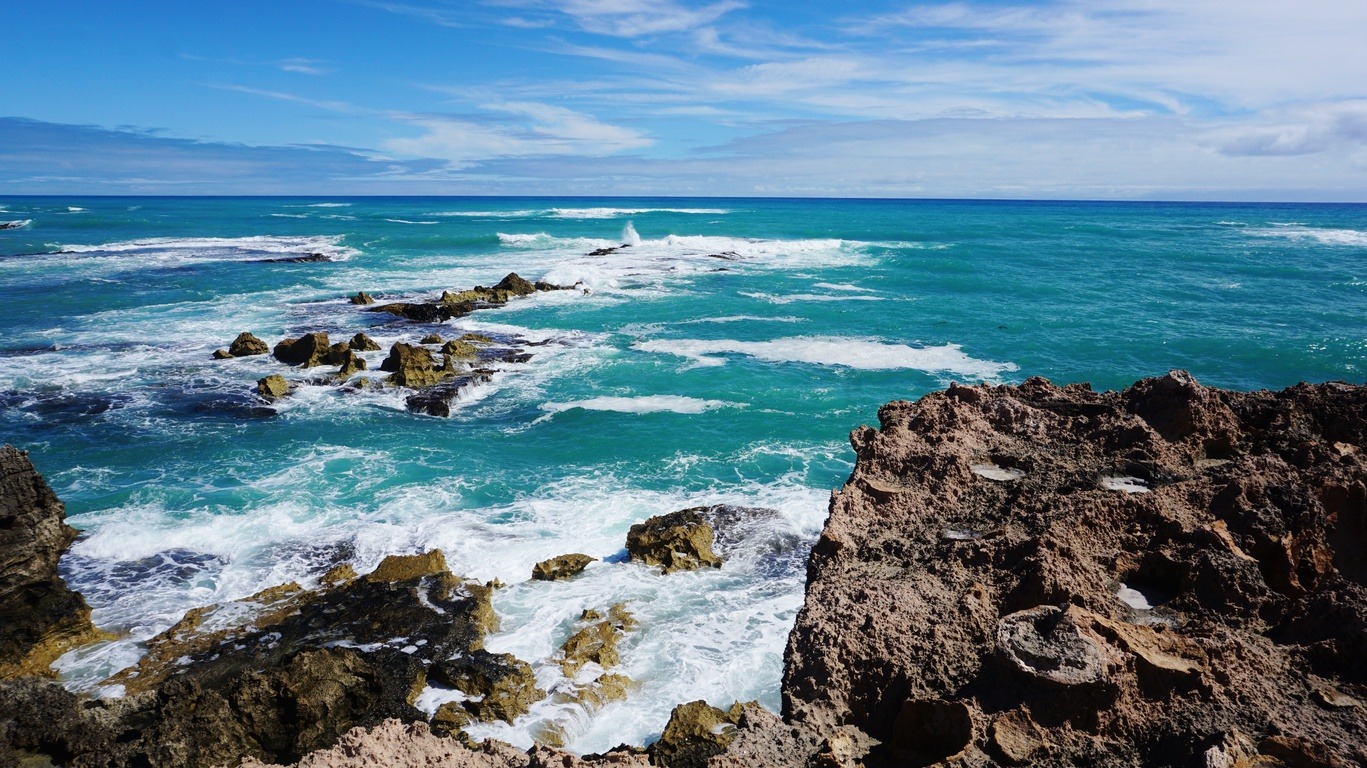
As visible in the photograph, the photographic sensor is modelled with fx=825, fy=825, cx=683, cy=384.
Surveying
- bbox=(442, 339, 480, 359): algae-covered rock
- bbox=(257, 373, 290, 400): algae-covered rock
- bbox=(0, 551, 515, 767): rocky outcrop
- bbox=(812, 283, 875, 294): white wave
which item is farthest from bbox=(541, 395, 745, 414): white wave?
bbox=(812, 283, 875, 294): white wave

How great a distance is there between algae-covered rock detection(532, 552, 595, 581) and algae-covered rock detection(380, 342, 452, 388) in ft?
33.6

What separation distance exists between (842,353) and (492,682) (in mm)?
17697

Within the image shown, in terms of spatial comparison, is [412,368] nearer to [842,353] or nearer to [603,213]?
[842,353]

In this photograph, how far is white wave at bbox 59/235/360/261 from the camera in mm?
48750

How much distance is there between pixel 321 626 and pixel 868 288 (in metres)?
32.0

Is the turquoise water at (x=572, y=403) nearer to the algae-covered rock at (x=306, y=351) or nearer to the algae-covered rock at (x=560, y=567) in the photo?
the algae-covered rock at (x=560, y=567)

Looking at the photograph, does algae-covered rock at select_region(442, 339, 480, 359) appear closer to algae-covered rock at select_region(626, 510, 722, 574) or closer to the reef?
algae-covered rock at select_region(626, 510, 722, 574)

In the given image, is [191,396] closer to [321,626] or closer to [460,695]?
[321,626]

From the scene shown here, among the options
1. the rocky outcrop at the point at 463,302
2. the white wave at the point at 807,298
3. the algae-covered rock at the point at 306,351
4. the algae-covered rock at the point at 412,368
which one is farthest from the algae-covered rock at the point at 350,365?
the white wave at the point at 807,298

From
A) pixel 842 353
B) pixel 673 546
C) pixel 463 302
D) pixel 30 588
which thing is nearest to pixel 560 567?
pixel 673 546

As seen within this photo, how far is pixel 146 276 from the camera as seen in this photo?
127 feet

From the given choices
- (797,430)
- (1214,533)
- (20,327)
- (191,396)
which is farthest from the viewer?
(20,327)

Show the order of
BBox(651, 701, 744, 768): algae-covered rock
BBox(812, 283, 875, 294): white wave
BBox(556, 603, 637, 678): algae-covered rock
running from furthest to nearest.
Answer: BBox(812, 283, 875, 294): white wave
BBox(556, 603, 637, 678): algae-covered rock
BBox(651, 701, 744, 768): algae-covered rock

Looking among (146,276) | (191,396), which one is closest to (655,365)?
(191,396)
